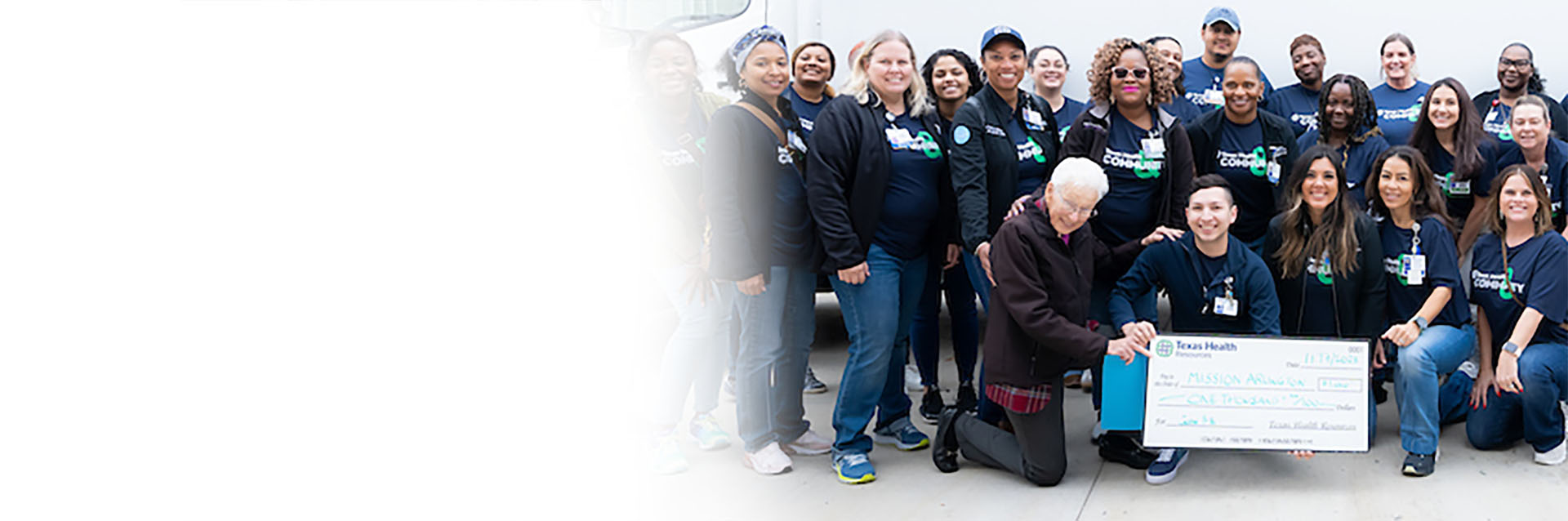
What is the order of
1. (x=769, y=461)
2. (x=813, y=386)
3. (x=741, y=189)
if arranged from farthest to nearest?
1. (x=813, y=386)
2. (x=769, y=461)
3. (x=741, y=189)

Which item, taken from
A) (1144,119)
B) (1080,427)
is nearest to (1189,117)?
(1144,119)

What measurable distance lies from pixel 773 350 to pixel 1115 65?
1.45 metres

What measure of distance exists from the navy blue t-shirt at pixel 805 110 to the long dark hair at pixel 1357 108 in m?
1.90

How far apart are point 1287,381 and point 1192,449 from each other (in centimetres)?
39

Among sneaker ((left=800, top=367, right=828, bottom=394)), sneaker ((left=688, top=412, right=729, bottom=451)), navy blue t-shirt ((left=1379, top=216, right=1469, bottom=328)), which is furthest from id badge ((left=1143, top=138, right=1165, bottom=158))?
sneaker ((left=688, top=412, right=729, bottom=451))

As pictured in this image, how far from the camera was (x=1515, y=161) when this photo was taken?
3.84 meters

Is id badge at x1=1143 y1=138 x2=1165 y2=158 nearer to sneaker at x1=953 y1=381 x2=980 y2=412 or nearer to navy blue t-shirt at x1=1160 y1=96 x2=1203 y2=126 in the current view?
navy blue t-shirt at x1=1160 y1=96 x2=1203 y2=126

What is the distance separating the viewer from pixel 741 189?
3.05m

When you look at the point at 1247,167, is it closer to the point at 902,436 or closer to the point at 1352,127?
the point at 1352,127

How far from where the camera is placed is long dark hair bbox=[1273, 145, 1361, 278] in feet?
11.1

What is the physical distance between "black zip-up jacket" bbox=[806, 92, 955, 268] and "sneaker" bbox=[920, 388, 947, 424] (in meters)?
0.95

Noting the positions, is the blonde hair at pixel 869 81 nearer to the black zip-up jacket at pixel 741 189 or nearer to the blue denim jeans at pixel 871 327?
the black zip-up jacket at pixel 741 189

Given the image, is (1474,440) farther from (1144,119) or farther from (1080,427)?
(1144,119)

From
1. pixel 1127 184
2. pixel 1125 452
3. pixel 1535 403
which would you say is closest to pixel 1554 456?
pixel 1535 403
